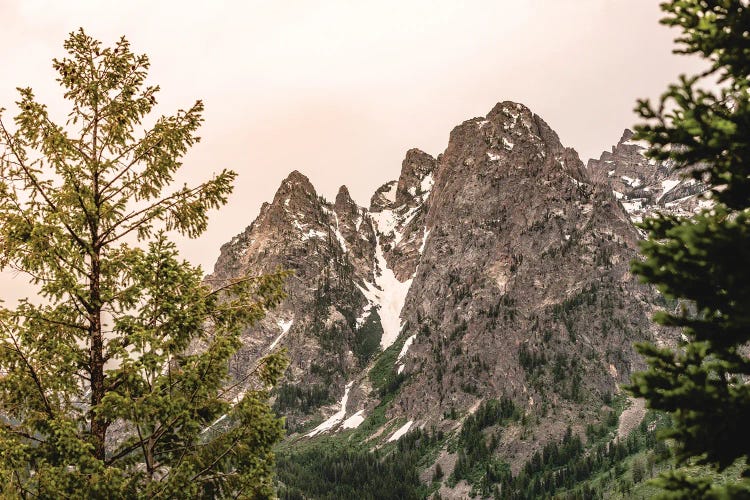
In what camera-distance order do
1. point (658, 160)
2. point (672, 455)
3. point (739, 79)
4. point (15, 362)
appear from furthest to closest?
point (15, 362), point (658, 160), point (739, 79), point (672, 455)

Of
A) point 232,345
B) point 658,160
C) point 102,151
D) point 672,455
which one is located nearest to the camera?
point 672,455

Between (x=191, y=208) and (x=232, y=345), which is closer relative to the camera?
(x=232, y=345)

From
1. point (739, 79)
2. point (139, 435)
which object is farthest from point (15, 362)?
point (739, 79)

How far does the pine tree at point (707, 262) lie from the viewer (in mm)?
8008

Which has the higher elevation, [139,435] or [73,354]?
[73,354]

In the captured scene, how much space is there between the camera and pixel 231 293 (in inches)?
587

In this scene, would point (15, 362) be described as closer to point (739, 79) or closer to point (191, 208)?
point (191, 208)

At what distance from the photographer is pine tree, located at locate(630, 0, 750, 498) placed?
8008 mm

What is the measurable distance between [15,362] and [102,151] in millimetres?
5451

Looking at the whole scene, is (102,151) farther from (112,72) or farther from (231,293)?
(231,293)

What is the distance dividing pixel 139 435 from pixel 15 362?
9.94 ft

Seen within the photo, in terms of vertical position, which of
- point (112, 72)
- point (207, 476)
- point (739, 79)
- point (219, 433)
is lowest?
point (207, 476)

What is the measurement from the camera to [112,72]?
14914 mm

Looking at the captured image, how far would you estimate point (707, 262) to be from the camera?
339 inches
